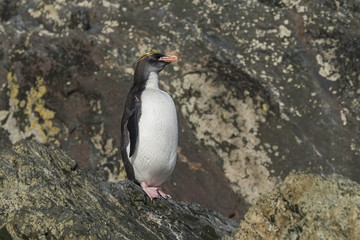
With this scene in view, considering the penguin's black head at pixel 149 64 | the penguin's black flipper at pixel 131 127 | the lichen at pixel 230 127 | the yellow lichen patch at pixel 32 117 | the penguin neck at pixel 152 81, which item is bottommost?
the yellow lichen patch at pixel 32 117

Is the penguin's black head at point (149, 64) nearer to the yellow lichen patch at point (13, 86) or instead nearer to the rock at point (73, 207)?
the rock at point (73, 207)

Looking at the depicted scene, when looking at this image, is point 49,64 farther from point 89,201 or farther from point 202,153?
point 89,201

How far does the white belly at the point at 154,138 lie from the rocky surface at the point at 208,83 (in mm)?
2138

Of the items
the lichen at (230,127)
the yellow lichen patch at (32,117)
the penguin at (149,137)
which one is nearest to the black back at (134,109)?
the penguin at (149,137)

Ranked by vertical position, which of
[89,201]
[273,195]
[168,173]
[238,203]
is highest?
[273,195]

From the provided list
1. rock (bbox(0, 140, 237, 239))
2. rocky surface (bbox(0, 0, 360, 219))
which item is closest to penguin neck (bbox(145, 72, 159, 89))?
rock (bbox(0, 140, 237, 239))

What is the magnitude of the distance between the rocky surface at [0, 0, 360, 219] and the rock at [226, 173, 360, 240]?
16.9ft

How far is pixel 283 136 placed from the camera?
32.3 feet

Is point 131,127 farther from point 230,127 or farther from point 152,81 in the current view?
point 230,127

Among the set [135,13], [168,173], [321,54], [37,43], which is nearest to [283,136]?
[321,54]

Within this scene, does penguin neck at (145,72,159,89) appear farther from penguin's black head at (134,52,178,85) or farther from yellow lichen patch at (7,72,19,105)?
yellow lichen patch at (7,72,19,105)

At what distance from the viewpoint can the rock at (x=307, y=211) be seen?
148 inches

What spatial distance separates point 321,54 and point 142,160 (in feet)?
17.7

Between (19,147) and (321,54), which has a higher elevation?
(19,147)
